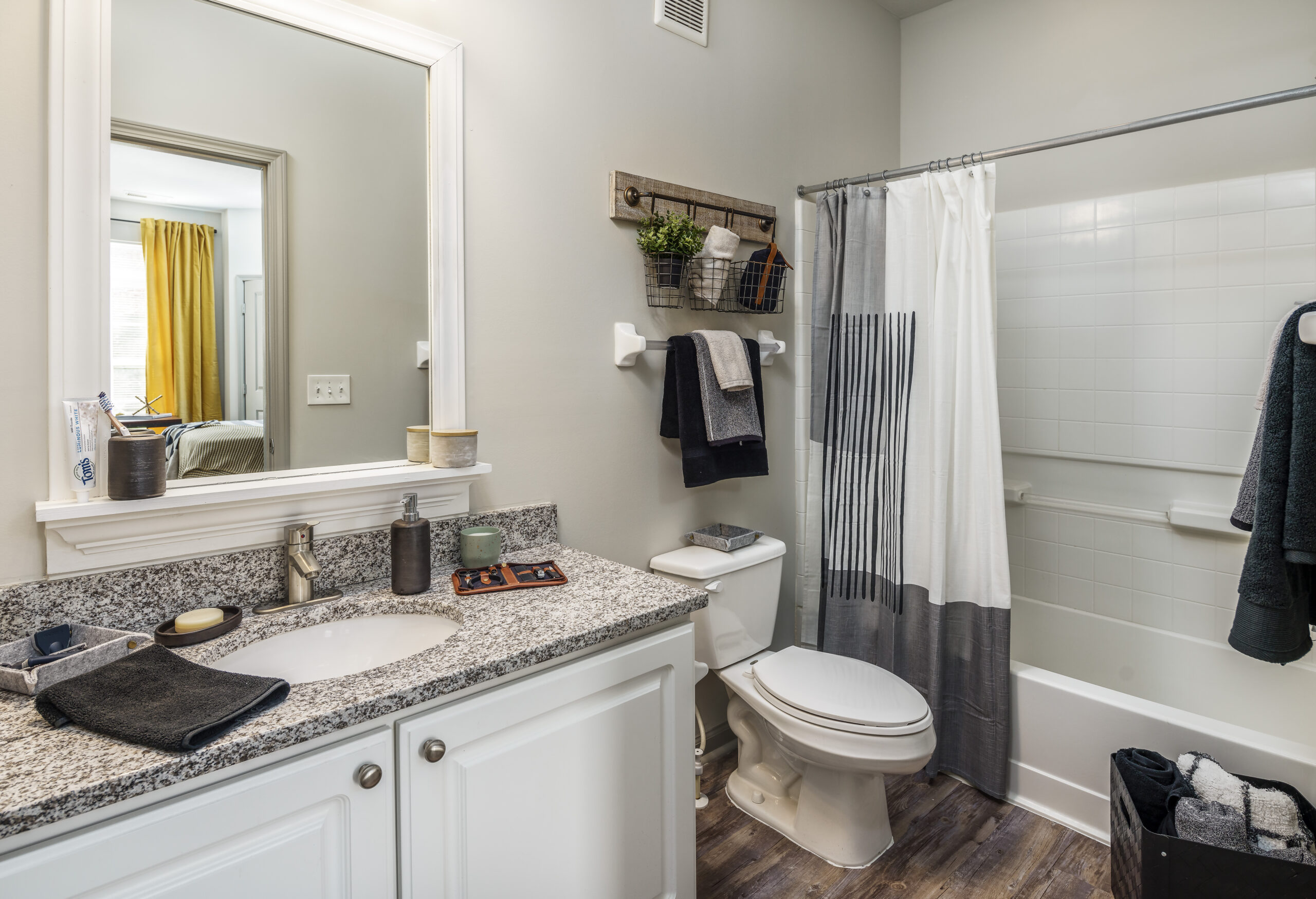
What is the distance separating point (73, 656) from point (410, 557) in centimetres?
51

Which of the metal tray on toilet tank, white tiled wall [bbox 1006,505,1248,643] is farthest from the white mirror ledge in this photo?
white tiled wall [bbox 1006,505,1248,643]

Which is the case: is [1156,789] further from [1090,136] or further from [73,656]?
[73,656]

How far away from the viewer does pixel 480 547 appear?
1.50 m

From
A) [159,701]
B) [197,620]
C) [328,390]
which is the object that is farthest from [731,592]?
[159,701]

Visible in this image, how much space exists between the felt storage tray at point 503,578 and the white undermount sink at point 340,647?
3.3 inches

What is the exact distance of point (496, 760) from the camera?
3.52 ft

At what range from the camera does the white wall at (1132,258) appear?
2.11 metres

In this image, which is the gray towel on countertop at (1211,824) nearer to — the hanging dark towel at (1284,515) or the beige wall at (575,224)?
the hanging dark towel at (1284,515)

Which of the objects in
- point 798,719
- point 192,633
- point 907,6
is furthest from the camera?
point 907,6

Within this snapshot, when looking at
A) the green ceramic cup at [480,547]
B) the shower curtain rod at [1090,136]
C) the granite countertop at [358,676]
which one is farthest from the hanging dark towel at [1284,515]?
the green ceramic cup at [480,547]

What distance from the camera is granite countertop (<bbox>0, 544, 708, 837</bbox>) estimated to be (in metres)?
0.75

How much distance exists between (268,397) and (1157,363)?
2576 mm

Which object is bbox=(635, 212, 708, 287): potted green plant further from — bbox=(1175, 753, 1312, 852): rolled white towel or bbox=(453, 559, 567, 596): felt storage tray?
bbox=(1175, 753, 1312, 852): rolled white towel

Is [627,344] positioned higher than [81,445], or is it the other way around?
[627,344]
